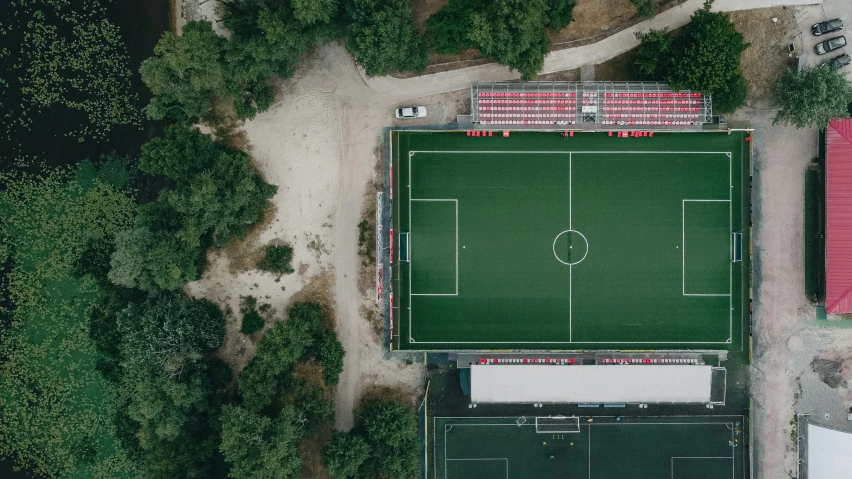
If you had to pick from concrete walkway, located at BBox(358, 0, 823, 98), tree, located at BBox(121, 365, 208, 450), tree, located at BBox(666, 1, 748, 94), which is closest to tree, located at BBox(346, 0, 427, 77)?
concrete walkway, located at BBox(358, 0, 823, 98)

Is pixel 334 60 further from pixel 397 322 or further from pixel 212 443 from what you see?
pixel 212 443

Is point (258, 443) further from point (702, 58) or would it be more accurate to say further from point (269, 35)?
point (702, 58)

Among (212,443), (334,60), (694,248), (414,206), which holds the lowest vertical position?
(212,443)

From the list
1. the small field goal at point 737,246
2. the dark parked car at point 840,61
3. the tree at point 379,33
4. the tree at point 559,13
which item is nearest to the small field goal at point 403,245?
the tree at point 379,33

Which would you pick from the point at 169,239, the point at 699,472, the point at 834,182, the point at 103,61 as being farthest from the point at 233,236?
the point at 834,182

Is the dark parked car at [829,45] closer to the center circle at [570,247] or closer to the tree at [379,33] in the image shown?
the center circle at [570,247]

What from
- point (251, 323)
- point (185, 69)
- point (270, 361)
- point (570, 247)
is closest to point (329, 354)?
point (270, 361)

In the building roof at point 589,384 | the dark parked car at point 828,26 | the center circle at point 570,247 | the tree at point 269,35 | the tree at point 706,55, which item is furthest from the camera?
the center circle at point 570,247
